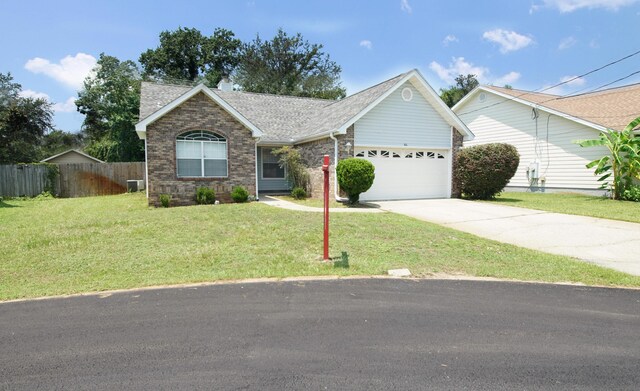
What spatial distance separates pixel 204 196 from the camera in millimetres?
15070

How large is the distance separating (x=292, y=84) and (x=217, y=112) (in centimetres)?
3205

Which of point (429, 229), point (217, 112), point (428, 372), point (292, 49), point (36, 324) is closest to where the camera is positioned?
point (428, 372)

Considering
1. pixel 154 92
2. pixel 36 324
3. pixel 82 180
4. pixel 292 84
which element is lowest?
pixel 36 324

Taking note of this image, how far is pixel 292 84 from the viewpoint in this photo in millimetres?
45875

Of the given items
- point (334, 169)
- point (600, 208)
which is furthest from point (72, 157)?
point (600, 208)

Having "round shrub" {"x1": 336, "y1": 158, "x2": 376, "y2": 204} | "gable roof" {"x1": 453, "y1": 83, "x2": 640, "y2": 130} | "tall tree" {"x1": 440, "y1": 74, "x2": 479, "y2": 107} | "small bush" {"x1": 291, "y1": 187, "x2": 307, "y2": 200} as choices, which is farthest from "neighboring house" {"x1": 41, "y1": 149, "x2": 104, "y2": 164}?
"tall tree" {"x1": 440, "y1": 74, "x2": 479, "y2": 107}

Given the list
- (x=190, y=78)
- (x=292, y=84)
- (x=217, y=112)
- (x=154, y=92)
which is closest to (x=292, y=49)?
(x=292, y=84)

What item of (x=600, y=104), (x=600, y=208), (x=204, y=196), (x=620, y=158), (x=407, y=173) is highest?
(x=600, y=104)

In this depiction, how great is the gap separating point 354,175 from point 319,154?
3299 mm

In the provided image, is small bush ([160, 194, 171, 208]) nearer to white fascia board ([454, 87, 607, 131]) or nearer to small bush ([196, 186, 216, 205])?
small bush ([196, 186, 216, 205])

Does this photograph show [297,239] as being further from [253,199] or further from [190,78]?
[190,78]

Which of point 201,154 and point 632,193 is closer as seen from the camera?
point 201,154

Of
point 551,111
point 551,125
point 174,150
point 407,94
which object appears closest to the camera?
point 174,150

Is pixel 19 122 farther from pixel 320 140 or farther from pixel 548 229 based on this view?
pixel 548 229
